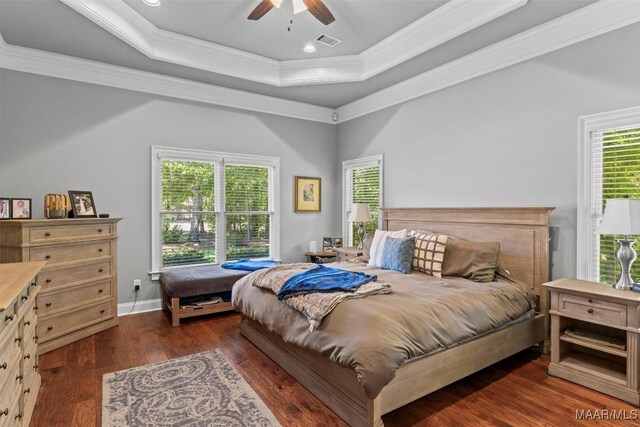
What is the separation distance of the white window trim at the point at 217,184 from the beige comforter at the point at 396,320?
191 centimetres

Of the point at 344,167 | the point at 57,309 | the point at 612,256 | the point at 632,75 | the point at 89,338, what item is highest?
the point at 632,75

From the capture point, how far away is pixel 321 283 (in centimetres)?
260

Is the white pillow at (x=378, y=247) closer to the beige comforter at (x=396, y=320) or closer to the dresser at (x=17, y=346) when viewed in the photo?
the beige comforter at (x=396, y=320)

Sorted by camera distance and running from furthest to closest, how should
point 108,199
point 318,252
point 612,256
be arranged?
1. point 318,252
2. point 108,199
3. point 612,256

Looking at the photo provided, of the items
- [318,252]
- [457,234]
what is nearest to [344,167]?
[318,252]

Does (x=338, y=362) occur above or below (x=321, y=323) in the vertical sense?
below

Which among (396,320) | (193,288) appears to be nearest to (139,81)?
(193,288)

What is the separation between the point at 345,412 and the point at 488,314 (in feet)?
4.22

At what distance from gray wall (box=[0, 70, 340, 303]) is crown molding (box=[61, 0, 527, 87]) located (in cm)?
74

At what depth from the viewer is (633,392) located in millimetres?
2336

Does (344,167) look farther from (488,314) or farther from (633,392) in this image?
(633,392)

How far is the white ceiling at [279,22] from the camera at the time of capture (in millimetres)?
3293

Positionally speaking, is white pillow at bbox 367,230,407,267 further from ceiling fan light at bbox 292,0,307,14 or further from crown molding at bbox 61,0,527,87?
ceiling fan light at bbox 292,0,307,14

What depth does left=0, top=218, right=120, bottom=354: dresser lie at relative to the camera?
3129 millimetres
